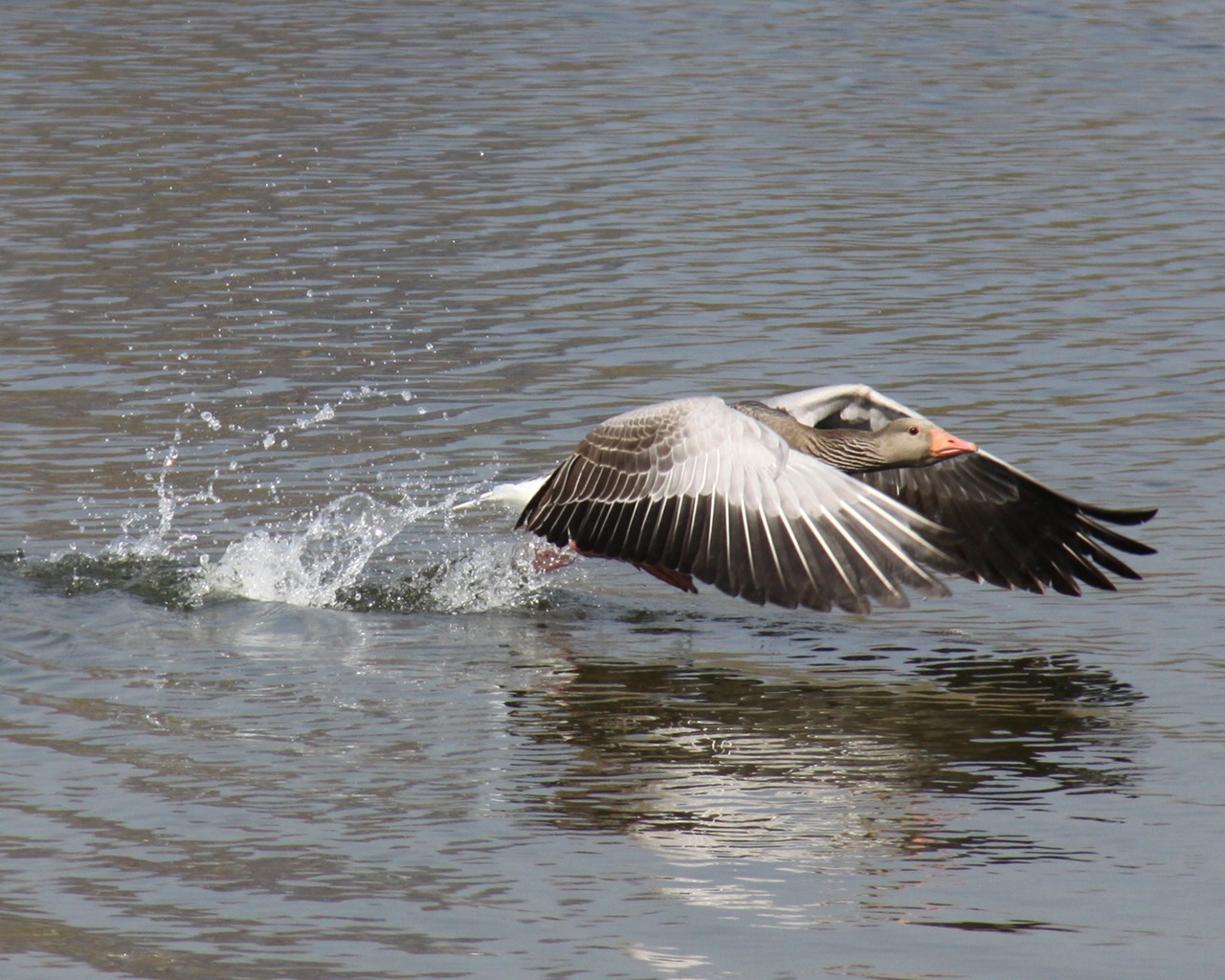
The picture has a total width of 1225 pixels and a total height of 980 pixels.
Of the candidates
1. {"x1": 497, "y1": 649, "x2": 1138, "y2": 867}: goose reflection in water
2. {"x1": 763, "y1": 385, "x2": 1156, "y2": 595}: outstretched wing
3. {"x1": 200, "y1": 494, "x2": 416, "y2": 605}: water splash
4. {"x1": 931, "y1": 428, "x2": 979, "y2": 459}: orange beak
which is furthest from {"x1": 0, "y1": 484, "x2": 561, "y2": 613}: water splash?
{"x1": 931, "y1": 428, "x2": 979, "y2": 459}: orange beak

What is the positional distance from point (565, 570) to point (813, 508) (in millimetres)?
2542

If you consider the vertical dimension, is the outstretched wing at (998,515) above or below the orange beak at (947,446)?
below

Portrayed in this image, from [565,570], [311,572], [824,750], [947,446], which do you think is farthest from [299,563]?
[824,750]

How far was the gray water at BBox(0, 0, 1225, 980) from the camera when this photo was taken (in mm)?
6285

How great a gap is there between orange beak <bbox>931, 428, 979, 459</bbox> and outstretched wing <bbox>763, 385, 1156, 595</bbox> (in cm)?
26

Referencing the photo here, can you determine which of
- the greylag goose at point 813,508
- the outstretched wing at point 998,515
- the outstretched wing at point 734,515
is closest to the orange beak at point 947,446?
the greylag goose at point 813,508

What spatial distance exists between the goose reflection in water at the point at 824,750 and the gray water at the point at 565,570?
0.08ft

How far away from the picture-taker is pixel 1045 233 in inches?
673

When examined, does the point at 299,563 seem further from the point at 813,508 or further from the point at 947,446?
the point at 947,446

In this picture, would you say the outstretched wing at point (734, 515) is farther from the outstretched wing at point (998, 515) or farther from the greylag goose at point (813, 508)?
the outstretched wing at point (998, 515)

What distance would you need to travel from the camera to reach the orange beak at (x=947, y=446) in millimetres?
9148

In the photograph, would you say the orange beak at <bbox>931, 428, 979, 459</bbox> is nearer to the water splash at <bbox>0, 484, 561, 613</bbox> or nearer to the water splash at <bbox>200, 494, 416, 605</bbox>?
the water splash at <bbox>0, 484, 561, 613</bbox>

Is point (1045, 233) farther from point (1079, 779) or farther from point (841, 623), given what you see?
point (1079, 779)

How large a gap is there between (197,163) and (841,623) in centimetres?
1230
